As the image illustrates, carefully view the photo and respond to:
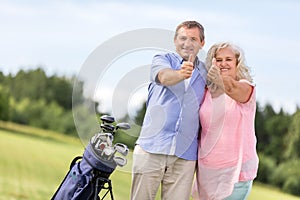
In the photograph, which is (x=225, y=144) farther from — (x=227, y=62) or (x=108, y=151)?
(x=108, y=151)

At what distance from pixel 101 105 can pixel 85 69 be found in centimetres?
23

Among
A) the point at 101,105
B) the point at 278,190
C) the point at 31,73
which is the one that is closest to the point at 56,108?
the point at 31,73

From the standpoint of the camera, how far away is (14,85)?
68.0 feet

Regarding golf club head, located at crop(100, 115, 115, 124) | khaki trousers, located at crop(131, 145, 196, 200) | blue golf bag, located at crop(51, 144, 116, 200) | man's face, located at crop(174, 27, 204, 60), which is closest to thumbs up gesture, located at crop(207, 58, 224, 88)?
man's face, located at crop(174, 27, 204, 60)

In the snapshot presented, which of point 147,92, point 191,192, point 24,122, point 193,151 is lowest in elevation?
point 24,122

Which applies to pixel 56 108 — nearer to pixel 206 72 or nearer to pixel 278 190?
pixel 278 190

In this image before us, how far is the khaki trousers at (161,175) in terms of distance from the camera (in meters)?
3.33

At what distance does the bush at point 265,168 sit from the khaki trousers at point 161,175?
13867 mm

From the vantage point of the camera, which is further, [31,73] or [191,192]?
[31,73]

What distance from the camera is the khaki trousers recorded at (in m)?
3.33

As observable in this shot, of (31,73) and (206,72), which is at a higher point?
(206,72)

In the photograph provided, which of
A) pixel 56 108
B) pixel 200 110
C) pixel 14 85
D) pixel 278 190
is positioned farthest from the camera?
pixel 14 85

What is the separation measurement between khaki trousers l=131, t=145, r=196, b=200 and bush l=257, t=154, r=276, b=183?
13.9m

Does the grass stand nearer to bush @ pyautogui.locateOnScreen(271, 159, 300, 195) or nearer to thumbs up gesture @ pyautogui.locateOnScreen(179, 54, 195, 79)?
bush @ pyautogui.locateOnScreen(271, 159, 300, 195)
